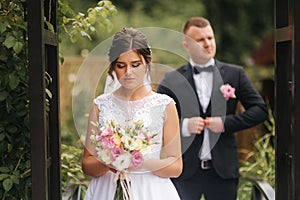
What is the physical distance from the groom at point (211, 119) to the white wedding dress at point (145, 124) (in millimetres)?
1043

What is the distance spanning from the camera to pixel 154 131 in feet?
11.7

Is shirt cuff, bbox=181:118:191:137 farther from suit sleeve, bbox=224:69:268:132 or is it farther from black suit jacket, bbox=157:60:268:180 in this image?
suit sleeve, bbox=224:69:268:132

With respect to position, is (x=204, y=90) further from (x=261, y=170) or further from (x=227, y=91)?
(x=261, y=170)

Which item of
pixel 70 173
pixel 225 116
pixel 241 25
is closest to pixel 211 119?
pixel 225 116

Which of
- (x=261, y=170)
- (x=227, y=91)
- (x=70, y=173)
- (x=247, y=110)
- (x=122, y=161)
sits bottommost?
(x=261, y=170)

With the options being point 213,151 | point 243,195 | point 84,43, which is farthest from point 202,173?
point 84,43

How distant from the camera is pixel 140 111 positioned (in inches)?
142

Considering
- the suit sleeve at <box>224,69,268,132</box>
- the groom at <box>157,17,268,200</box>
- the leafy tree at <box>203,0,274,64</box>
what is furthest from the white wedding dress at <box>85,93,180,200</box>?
the leafy tree at <box>203,0,274,64</box>

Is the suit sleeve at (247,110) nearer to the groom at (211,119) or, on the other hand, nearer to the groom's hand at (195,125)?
the groom at (211,119)

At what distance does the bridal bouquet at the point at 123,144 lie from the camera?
332 centimetres

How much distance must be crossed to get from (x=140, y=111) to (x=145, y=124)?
94 millimetres

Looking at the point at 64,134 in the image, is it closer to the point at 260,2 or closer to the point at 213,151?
the point at 213,151

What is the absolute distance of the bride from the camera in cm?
356

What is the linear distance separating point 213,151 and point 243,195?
1.32 meters
